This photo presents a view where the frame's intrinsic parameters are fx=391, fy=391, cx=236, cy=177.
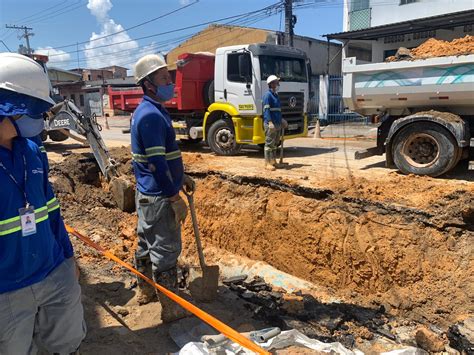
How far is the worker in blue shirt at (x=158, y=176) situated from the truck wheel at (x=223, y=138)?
6.77 m

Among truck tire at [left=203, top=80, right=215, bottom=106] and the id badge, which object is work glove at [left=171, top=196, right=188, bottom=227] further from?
truck tire at [left=203, top=80, right=215, bottom=106]

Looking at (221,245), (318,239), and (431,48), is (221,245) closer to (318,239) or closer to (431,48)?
(318,239)

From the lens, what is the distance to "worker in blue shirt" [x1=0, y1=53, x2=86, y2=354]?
1.94 metres

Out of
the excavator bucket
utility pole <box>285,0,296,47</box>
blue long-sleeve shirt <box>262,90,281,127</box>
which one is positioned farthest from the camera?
utility pole <box>285,0,296,47</box>

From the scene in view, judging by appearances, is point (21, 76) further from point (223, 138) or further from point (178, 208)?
point (223, 138)

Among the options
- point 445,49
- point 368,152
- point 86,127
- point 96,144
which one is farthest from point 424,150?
point 86,127

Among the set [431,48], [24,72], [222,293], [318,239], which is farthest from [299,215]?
[24,72]

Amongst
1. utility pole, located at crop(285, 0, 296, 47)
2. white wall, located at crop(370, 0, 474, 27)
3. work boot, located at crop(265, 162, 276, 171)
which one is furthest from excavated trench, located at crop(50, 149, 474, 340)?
utility pole, located at crop(285, 0, 296, 47)

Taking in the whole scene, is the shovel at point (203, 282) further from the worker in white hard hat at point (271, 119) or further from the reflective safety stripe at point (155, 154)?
the worker in white hard hat at point (271, 119)

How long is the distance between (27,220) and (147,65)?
2005 millimetres

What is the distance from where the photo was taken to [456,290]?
4617 mm

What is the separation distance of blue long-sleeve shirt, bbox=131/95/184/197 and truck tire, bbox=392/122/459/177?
17.4ft

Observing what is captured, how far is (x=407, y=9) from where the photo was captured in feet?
57.9

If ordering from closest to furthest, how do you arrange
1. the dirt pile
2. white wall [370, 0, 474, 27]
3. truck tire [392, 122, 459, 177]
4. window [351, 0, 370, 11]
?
the dirt pile < truck tire [392, 122, 459, 177] < white wall [370, 0, 474, 27] < window [351, 0, 370, 11]
